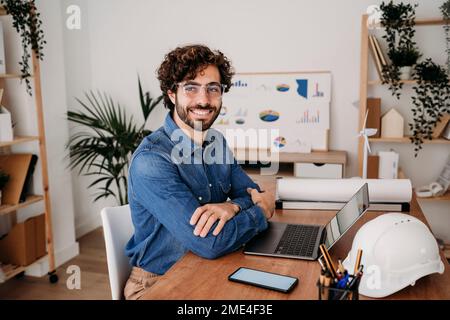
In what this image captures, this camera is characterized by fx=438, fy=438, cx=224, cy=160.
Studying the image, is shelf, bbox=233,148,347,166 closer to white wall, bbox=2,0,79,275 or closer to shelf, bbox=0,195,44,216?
white wall, bbox=2,0,79,275

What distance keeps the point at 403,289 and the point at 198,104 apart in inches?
36.0

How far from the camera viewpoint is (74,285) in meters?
2.92

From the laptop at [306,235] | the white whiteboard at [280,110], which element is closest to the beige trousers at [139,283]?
the laptop at [306,235]

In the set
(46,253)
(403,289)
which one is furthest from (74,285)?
(403,289)

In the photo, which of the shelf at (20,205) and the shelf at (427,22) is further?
the shelf at (427,22)

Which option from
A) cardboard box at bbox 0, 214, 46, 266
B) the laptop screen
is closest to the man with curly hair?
the laptop screen

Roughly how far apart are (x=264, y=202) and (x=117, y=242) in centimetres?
A: 55

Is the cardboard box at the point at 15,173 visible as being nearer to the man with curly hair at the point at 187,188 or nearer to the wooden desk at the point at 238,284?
the man with curly hair at the point at 187,188

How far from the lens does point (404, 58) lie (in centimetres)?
305

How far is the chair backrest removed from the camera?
1.52 metres

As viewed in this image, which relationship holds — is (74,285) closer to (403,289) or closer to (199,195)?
(199,195)

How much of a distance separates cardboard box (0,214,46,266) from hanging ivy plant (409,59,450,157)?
106 inches

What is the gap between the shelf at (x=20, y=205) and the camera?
2.70 m

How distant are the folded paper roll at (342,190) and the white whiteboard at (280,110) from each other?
1863mm
